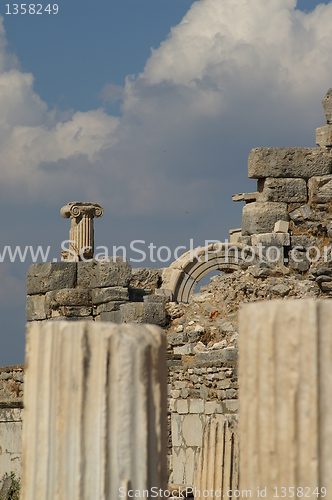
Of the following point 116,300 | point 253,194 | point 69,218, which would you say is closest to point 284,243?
point 253,194

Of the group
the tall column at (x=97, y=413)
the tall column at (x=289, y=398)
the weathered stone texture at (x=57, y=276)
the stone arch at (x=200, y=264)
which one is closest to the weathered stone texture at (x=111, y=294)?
the weathered stone texture at (x=57, y=276)

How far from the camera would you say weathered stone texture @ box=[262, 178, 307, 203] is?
11859 mm

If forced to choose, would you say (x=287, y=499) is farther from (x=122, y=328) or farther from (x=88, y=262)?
(x=88, y=262)

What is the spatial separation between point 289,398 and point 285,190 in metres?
9.69

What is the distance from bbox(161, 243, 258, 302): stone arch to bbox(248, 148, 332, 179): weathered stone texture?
3.86 ft

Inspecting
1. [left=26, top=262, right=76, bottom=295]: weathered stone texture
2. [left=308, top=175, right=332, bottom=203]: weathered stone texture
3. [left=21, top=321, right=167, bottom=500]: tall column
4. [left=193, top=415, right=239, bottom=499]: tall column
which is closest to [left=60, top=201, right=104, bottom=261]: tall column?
[left=26, top=262, right=76, bottom=295]: weathered stone texture

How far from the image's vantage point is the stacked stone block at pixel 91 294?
1096cm

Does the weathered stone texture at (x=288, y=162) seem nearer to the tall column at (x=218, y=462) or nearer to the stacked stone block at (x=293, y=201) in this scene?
the stacked stone block at (x=293, y=201)

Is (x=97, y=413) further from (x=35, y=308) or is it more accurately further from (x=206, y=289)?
(x=35, y=308)

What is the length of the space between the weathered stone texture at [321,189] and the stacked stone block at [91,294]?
2842mm

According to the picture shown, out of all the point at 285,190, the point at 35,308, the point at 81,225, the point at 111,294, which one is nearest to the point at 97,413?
the point at 111,294

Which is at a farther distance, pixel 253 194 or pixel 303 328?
pixel 253 194

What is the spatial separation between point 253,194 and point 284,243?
5.60 feet

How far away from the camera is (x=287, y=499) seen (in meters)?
2.42
